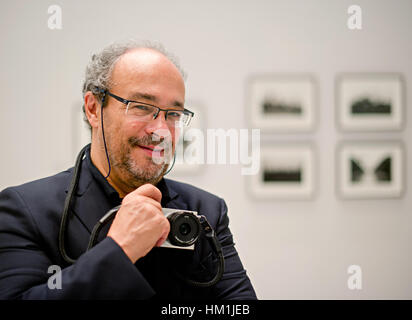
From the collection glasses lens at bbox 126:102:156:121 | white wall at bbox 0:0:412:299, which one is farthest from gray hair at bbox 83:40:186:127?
white wall at bbox 0:0:412:299

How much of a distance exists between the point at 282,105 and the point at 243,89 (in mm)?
233

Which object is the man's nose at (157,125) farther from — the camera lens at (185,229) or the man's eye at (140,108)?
the camera lens at (185,229)

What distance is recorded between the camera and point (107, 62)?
3.07ft

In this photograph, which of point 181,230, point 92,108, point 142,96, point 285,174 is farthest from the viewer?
point 285,174

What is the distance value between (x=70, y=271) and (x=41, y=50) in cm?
129

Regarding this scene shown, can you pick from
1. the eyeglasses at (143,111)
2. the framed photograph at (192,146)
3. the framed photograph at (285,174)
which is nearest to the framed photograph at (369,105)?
the framed photograph at (285,174)

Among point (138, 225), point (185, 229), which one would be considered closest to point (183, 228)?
point (185, 229)

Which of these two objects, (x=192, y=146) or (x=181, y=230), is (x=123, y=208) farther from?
(x=192, y=146)

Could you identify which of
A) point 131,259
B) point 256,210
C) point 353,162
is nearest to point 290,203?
point 256,210

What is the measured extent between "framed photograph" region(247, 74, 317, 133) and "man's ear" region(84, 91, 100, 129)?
3.12 ft

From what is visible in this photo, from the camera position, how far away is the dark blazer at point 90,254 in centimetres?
66

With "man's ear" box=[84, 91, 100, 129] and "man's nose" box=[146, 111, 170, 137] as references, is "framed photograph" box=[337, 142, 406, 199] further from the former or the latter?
"man's ear" box=[84, 91, 100, 129]

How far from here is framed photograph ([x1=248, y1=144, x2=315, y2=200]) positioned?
1.72m
